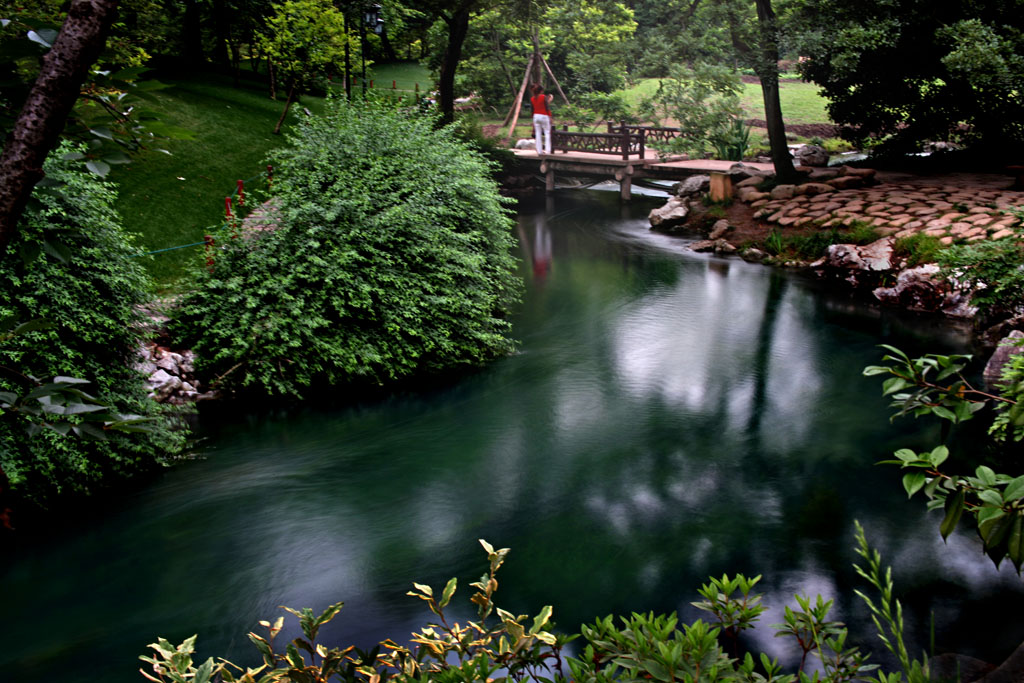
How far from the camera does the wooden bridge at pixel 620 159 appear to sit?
23312 millimetres

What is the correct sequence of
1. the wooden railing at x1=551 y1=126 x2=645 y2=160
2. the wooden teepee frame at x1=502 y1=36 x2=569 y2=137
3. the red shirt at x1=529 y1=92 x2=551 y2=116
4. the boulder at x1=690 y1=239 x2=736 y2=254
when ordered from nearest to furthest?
1. the boulder at x1=690 y1=239 x2=736 y2=254
2. the wooden railing at x1=551 y1=126 x2=645 y2=160
3. the red shirt at x1=529 y1=92 x2=551 y2=116
4. the wooden teepee frame at x1=502 y1=36 x2=569 y2=137

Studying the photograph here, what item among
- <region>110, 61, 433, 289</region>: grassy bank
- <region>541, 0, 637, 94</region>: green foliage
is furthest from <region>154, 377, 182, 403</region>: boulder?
<region>541, 0, 637, 94</region>: green foliage

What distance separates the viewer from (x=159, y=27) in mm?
21328

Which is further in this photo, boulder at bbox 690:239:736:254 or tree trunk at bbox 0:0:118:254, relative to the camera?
boulder at bbox 690:239:736:254

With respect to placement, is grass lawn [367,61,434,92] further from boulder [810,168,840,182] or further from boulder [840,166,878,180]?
boulder [840,166,878,180]

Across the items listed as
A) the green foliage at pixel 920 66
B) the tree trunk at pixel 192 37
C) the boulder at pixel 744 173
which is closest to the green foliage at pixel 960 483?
the green foliage at pixel 920 66

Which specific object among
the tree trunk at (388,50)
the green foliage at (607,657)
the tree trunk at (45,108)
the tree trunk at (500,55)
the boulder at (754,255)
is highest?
Result: the tree trunk at (388,50)

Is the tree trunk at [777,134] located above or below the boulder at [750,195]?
above

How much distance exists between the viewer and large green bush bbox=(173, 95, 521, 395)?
29.6 feet

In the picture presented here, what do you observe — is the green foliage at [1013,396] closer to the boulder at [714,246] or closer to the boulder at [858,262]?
the boulder at [858,262]

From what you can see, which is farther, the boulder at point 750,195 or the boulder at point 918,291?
the boulder at point 750,195

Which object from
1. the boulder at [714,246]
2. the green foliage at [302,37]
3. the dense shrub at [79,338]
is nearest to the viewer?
the dense shrub at [79,338]

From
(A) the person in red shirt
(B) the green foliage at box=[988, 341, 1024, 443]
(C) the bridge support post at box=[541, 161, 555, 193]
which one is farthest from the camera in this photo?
(C) the bridge support post at box=[541, 161, 555, 193]

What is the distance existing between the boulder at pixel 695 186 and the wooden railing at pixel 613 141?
2.94m
